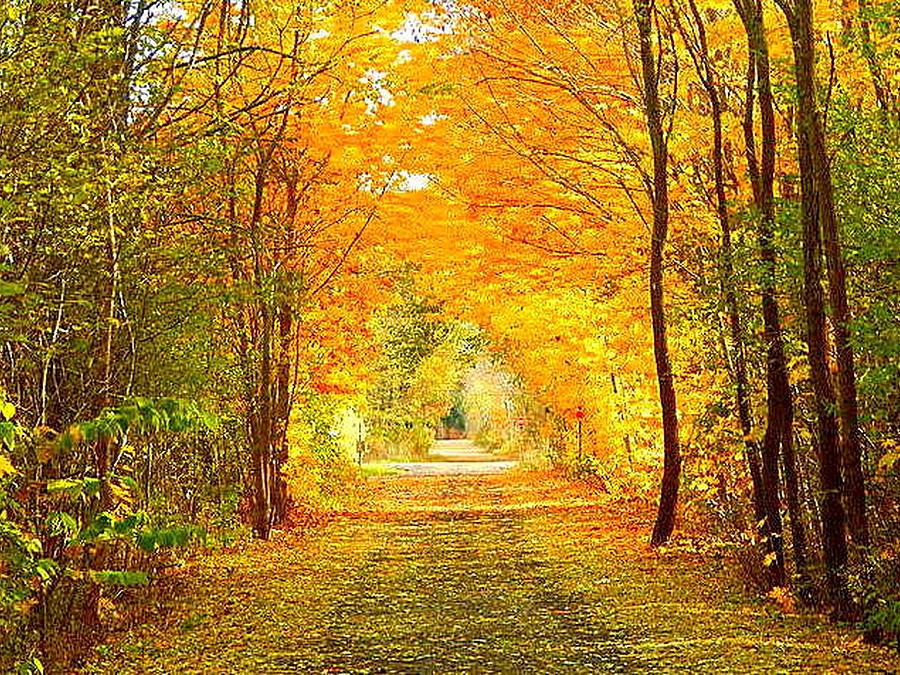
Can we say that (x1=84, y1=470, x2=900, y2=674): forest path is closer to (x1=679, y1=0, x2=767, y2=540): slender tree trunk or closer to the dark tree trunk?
the dark tree trunk

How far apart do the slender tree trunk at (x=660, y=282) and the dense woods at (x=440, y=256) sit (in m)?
0.04

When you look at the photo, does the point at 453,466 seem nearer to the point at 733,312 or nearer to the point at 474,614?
the point at 474,614

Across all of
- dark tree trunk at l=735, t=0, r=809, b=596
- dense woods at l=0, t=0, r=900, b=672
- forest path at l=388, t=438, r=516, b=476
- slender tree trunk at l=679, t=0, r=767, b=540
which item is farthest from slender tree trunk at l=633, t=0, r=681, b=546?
forest path at l=388, t=438, r=516, b=476

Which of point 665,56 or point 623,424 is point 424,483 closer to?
point 623,424

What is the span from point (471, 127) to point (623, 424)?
17.8 ft

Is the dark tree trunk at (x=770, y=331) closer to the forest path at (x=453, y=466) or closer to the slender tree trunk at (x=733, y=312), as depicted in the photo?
the slender tree trunk at (x=733, y=312)

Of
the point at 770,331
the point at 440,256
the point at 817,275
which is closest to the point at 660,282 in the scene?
the point at 440,256

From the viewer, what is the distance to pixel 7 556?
5559mm

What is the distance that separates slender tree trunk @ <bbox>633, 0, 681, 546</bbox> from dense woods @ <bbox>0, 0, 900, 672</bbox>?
0.04 m

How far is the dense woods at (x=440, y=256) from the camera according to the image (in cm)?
699

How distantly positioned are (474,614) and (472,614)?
0.05ft

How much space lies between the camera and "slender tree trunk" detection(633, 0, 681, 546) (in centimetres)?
1273

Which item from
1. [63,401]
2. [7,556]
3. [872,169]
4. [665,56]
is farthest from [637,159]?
[7,556]

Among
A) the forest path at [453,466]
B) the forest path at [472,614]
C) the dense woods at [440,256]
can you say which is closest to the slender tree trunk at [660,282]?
the dense woods at [440,256]
